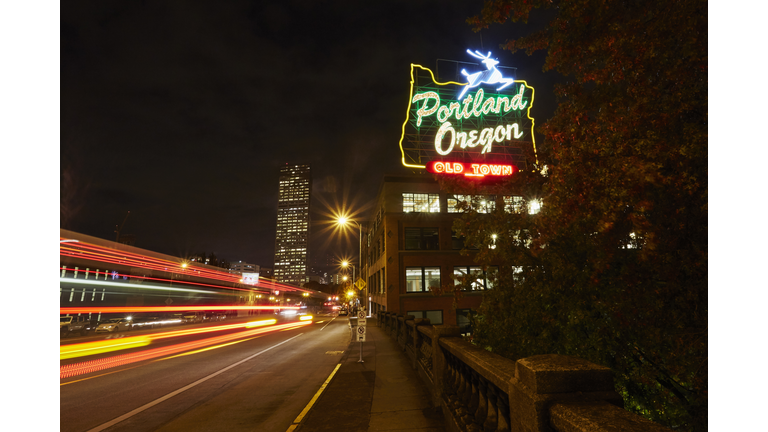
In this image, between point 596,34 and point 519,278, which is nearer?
point 596,34

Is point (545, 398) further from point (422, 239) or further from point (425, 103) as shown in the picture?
point (422, 239)

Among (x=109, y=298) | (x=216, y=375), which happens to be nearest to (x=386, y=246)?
(x=216, y=375)

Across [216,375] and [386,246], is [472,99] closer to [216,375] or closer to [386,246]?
[386,246]

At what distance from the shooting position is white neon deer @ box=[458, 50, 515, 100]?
25.0m

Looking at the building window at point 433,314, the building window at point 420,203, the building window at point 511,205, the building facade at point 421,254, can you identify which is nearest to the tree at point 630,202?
the building window at point 511,205

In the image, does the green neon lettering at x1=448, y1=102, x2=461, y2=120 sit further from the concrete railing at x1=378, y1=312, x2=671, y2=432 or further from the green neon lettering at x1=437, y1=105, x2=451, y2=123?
the concrete railing at x1=378, y1=312, x2=671, y2=432

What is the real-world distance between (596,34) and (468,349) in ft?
18.3

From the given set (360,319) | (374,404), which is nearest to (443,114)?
(360,319)

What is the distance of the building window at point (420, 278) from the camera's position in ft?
118

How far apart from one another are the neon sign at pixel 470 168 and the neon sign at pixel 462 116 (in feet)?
2.99

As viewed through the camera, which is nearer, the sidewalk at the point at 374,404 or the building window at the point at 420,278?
the sidewalk at the point at 374,404

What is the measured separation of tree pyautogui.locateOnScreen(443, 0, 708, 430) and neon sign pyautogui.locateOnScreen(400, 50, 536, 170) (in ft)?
55.3

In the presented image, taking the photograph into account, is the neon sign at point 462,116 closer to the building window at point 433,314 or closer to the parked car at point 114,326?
the building window at point 433,314

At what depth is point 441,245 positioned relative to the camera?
120 feet
